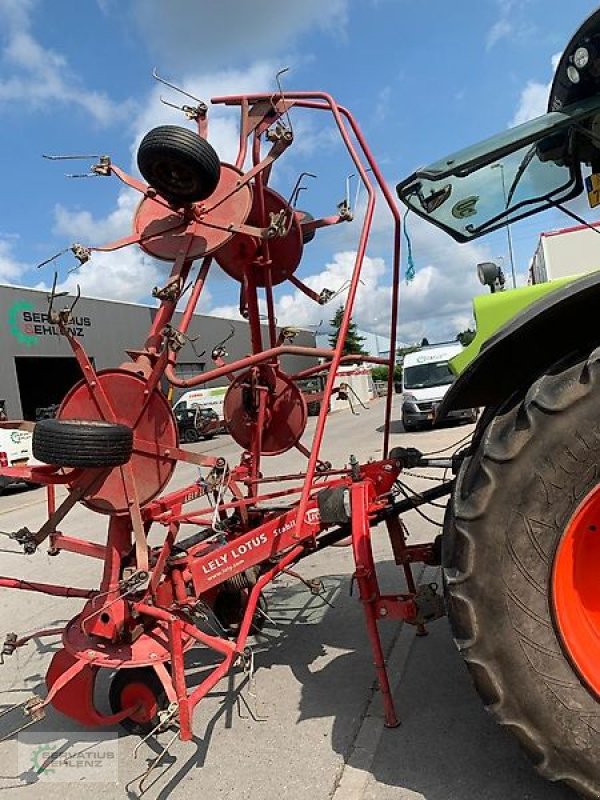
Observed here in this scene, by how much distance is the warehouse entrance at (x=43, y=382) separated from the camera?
94.2 ft

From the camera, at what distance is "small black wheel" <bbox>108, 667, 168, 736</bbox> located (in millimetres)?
3102

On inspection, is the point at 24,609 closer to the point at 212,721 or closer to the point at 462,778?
the point at 212,721

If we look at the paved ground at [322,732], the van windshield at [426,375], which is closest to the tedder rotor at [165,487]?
the paved ground at [322,732]

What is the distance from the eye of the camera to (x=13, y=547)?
7.91 meters

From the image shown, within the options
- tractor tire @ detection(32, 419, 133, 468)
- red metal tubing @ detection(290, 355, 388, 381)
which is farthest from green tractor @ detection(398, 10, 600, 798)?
tractor tire @ detection(32, 419, 133, 468)

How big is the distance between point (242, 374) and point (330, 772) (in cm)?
229

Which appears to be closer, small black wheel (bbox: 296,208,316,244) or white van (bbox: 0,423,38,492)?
small black wheel (bbox: 296,208,316,244)

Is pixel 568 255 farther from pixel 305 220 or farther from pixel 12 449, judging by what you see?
pixel 12 449

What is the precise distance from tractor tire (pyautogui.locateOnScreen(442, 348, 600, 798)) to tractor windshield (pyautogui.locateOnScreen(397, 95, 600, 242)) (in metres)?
1.14

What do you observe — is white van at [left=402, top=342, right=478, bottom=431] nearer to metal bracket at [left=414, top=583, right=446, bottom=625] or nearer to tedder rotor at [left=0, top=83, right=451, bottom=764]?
tedder rotor at [left=0, top=83, right=451, bottom=764]

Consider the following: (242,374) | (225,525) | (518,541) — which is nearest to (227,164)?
(242,374)

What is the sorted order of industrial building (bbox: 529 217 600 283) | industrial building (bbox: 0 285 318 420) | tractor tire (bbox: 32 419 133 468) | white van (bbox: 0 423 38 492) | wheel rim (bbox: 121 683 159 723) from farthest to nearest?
industrial building (bbox: 0 285 318 420) → white van (bbox: 0 423 38 492) → industrial building (bbox: 529 217 600 283) → wheel rim (bbox: 121 683 159 723) → tractor tire (bbox: 32 419 133 468)

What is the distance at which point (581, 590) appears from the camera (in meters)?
2.20

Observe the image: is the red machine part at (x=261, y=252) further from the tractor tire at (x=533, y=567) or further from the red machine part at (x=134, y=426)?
the tractor tire at (x=533, y=567)
